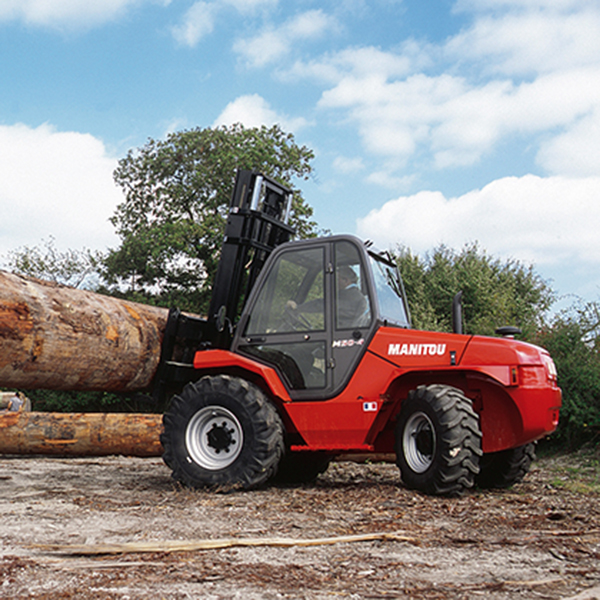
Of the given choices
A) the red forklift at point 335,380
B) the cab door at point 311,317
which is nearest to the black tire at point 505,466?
the red forklift at point 335,380

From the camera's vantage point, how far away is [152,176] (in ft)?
98.0

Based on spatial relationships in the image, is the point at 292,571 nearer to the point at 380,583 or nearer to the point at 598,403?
the point at 380,583

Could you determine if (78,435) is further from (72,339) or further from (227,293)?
(227,293)

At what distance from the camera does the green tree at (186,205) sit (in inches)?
1054

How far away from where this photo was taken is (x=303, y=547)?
4.18m

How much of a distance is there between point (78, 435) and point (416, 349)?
6.57 m

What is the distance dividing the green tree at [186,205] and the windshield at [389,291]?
18892 mm

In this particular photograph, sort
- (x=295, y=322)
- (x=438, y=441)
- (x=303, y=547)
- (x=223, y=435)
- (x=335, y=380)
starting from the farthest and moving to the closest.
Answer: (x=295, y=322) < (x=223, y=435) < (x=335, y=380) < (x=438, y=441) < (x=303, y=547)

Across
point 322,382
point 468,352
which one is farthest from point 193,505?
point 468,352

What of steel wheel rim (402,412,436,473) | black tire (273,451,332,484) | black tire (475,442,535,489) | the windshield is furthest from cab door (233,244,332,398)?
black tire (475,442,535,489)

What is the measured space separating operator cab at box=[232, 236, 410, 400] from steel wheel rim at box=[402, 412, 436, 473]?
77 centimetres

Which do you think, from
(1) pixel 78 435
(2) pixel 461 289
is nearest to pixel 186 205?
(2) pixel 461 289

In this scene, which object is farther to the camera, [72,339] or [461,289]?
[461,289]

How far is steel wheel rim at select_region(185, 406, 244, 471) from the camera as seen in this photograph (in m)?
7.02
